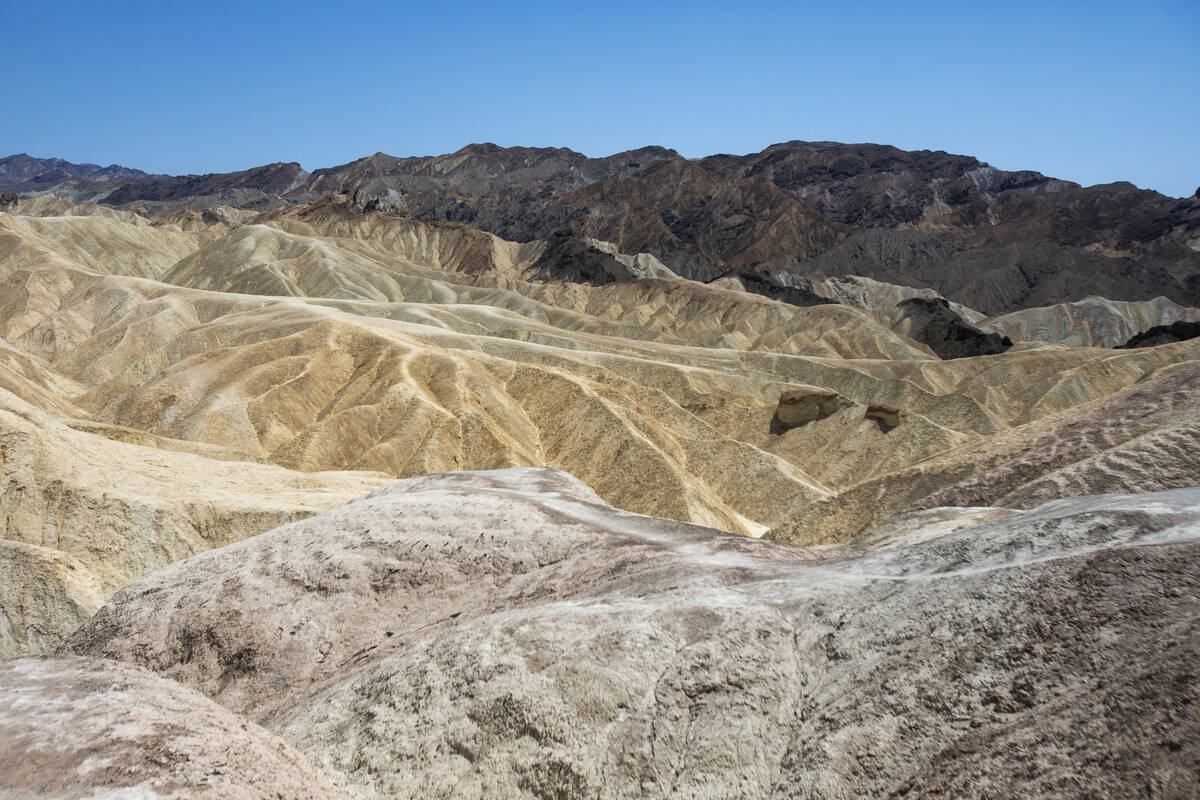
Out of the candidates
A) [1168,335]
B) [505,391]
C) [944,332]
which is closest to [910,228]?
[944,332]

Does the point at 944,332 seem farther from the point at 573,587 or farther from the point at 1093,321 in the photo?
the point at 573,587

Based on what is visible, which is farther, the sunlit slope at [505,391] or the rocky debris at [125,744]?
the sunlit slope at [505,391]

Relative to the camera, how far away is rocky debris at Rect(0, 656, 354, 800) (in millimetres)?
6273

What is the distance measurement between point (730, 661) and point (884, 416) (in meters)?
44.6

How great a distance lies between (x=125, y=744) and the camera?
6805 mm

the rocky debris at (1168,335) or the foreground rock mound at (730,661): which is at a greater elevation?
the rocky debris at (1168,335)

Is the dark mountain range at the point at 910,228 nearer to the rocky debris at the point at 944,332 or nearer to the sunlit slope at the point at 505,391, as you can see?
the rocky debris at the point at 944,332

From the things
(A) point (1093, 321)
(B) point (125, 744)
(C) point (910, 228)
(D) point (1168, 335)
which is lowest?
(B) point (125, 744)

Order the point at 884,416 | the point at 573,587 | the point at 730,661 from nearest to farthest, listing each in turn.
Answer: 1. the point at 730,661
2. the point at 573,587
3. the point at 884,416

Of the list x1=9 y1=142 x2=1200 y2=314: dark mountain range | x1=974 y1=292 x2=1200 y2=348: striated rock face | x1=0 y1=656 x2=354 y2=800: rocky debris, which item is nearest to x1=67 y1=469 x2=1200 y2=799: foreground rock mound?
x1=0 y1=656 x2=354 y2=800: rocky debris

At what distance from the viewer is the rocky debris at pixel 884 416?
1971 inches

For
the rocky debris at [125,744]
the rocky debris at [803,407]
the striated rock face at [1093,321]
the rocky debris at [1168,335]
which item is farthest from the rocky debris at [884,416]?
the striated rock face at [1093,321]

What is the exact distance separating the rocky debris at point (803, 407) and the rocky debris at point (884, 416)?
251 cm

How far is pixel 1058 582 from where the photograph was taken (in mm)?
8367
